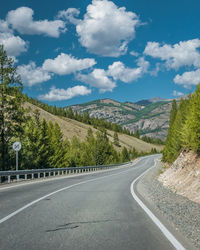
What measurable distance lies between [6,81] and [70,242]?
974 inches

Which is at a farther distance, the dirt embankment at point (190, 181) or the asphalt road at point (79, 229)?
the dirt embankment at point (190, 181)

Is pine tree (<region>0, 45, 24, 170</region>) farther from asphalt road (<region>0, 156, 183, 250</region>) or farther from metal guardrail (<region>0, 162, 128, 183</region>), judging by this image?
asphalt road (<region>0, 156, 183, 250</region>)

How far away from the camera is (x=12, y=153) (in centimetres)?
3094

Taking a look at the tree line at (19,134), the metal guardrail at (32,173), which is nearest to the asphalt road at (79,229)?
the metal guardrail at (32,173)

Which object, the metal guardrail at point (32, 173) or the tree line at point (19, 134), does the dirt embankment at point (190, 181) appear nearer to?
the metal guardrail at point (32, 173)

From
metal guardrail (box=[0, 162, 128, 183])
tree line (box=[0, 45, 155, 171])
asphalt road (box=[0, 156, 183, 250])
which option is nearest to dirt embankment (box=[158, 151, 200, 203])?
asphalt road (box=[0, 156, 183, 250])

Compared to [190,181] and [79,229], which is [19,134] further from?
[79,229]

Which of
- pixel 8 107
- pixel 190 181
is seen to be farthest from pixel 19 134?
pixel 190 181

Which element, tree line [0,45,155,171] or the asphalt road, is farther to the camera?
tree line [0,45,155,171]

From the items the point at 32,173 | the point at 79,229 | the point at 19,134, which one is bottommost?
the point at 32,173

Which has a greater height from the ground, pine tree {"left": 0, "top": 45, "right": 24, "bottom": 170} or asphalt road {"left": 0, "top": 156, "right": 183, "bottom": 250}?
pine tree {"left": 0, "top": 45, "right": 24, "bottom": 170}

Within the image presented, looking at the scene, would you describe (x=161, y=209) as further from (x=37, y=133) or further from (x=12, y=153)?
(x=37, y=133)

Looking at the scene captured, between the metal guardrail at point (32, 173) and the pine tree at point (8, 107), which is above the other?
the pine tree at point (8, 107)

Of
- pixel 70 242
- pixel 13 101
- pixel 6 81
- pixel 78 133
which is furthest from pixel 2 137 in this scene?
pixel 78 133
